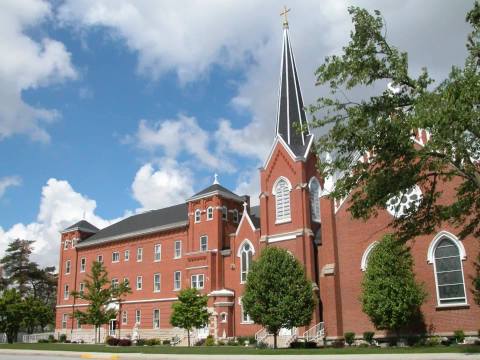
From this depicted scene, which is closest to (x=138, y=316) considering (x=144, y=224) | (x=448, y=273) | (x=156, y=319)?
(x=156, y=319)

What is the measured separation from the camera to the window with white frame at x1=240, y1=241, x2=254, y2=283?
1678 inches

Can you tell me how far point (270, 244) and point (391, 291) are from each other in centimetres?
1228

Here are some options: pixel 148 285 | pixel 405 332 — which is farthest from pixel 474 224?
pixel 148 285

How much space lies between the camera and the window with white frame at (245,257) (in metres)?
42.6

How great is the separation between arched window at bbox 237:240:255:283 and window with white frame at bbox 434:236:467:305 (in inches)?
630

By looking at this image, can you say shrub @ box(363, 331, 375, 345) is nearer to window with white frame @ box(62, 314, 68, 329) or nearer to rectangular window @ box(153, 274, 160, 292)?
rectangular window @ box(153, 274, 160, 292)

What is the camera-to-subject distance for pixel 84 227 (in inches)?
2477

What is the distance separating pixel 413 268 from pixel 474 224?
13633mm

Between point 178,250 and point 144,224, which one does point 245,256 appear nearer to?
point 178,250

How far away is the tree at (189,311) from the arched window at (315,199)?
35.7ft

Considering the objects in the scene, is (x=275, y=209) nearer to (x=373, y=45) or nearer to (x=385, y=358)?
(x=385, y=358)

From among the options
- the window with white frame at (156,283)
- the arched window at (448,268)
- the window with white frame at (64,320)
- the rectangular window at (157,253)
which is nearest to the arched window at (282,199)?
the arched window at (448,268)

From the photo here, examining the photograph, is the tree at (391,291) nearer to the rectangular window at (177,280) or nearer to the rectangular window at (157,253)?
the rectangular window at (177,280)

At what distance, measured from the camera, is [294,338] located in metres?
35.7
